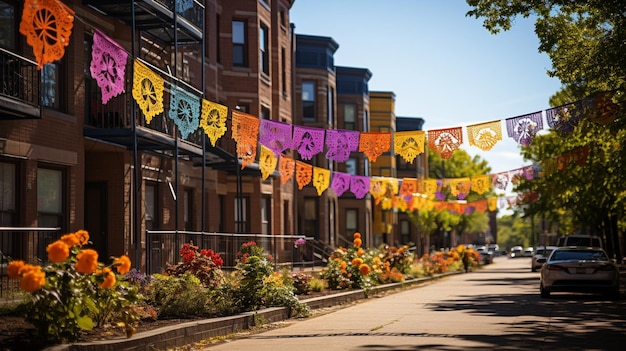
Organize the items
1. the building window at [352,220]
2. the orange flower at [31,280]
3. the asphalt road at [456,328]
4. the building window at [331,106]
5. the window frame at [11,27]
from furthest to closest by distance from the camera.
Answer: the building window at [352,220], the building window at [331,106], the window frame at [11,27], the asphalt road at [456,328], the orange flower at [31,280]

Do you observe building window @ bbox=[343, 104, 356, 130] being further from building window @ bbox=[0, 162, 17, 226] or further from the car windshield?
building window @ bbox=[0, 162, 17, 226]

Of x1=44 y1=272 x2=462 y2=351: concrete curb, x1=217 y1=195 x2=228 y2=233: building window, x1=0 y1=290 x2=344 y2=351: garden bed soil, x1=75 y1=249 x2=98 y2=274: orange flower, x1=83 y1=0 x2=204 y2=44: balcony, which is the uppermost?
x1=83 y1=0 x2=204 y2=44: balcony

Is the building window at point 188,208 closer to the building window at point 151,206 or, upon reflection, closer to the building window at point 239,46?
the building window at point 151,206

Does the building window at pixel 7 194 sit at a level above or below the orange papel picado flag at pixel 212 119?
below

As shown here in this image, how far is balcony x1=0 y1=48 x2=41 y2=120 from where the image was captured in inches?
663

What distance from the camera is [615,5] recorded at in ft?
65.7

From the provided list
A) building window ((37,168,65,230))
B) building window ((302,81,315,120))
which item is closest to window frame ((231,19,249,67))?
building window ((37,168,65,230))

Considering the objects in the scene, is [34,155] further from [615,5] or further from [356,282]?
[615,5]

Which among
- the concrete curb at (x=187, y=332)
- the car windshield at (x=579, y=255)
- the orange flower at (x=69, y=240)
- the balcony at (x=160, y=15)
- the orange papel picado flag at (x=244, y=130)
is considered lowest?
the concrete curb at (x=187, y=332)

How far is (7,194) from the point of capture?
1877 cm

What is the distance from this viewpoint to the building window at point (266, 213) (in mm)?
A: 36812

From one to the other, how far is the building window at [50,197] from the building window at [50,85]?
1.57 meters

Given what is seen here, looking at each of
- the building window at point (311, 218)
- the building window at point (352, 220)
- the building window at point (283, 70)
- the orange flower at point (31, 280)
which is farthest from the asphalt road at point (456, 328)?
the building window at point (352, 220)

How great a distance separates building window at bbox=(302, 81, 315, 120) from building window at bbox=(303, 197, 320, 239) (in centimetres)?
522
